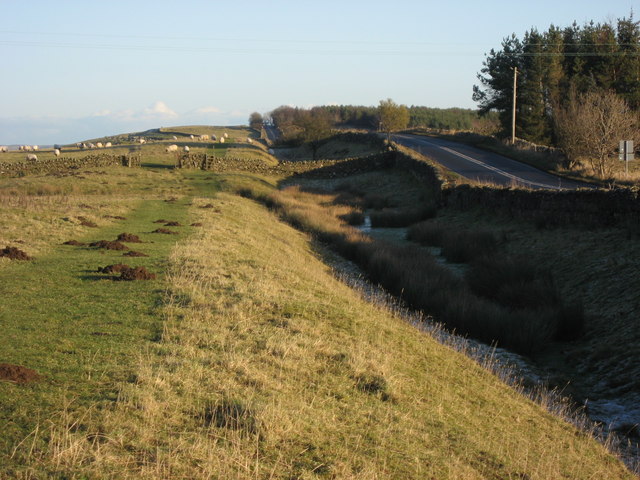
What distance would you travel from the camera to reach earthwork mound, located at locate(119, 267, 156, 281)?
39.6 feet

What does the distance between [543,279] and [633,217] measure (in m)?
3.34

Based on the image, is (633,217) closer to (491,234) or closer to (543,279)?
(543,279)

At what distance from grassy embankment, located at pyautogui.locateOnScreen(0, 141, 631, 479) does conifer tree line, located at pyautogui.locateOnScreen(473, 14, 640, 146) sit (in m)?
47.8

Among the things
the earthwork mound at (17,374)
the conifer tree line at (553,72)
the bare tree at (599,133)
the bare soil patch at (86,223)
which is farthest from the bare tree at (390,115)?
the earthwork mound at (17,374)

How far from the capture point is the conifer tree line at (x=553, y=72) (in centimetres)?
5469

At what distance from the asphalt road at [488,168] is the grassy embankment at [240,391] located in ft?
62.7

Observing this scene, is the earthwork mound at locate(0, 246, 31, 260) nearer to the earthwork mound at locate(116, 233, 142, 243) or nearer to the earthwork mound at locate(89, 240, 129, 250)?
the earthwork mound at locate(89, 240, 129, 250)

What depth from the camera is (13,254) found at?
1371 centimetres

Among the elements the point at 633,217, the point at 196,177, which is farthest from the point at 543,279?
the point at 196,177

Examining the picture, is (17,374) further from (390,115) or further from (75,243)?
(390,115)

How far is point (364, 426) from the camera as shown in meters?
7.07

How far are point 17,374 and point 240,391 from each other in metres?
2.36

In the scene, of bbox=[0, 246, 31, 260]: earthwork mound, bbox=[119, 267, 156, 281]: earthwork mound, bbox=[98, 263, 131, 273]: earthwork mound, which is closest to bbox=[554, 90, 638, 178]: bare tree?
bbox=[119, 267, 156, 281]: earthwork mound

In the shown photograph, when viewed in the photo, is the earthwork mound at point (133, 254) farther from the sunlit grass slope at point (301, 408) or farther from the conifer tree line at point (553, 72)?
the conifer tree line at point (553, 72)
